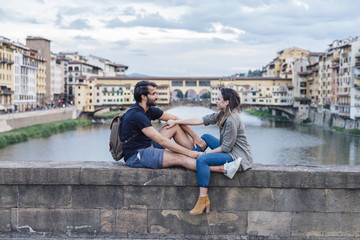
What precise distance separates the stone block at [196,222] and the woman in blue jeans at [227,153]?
99mm

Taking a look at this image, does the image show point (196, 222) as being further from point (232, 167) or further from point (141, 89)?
point (141, 89)

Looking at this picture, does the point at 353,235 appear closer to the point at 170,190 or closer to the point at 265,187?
the point at 265,187

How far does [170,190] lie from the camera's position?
13.2ft

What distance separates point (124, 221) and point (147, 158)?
0.48 m

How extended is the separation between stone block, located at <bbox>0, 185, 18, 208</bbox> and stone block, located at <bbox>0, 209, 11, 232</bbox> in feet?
0.16

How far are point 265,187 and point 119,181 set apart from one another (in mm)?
1039

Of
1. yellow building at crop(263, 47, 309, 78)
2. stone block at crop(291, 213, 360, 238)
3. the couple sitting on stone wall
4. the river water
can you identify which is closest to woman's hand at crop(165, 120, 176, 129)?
the couple sitting on stone wall

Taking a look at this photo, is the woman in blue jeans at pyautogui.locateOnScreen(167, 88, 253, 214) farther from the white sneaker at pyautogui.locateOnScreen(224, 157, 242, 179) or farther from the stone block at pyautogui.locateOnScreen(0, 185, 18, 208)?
the stone block at pyautogui.locateOnScreen(0, 185, 18, 208)

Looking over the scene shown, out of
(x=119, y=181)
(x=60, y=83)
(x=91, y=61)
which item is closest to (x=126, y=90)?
(x=60, y=83)

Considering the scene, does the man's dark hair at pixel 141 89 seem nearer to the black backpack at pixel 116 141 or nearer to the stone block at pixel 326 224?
the black backpack at pixel 116 141

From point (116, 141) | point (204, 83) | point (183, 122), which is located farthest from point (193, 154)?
point (204, 83)

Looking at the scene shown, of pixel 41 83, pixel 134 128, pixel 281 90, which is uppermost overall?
pixel 41 83

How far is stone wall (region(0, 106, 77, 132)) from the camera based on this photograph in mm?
33375

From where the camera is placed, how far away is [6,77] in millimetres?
40875
